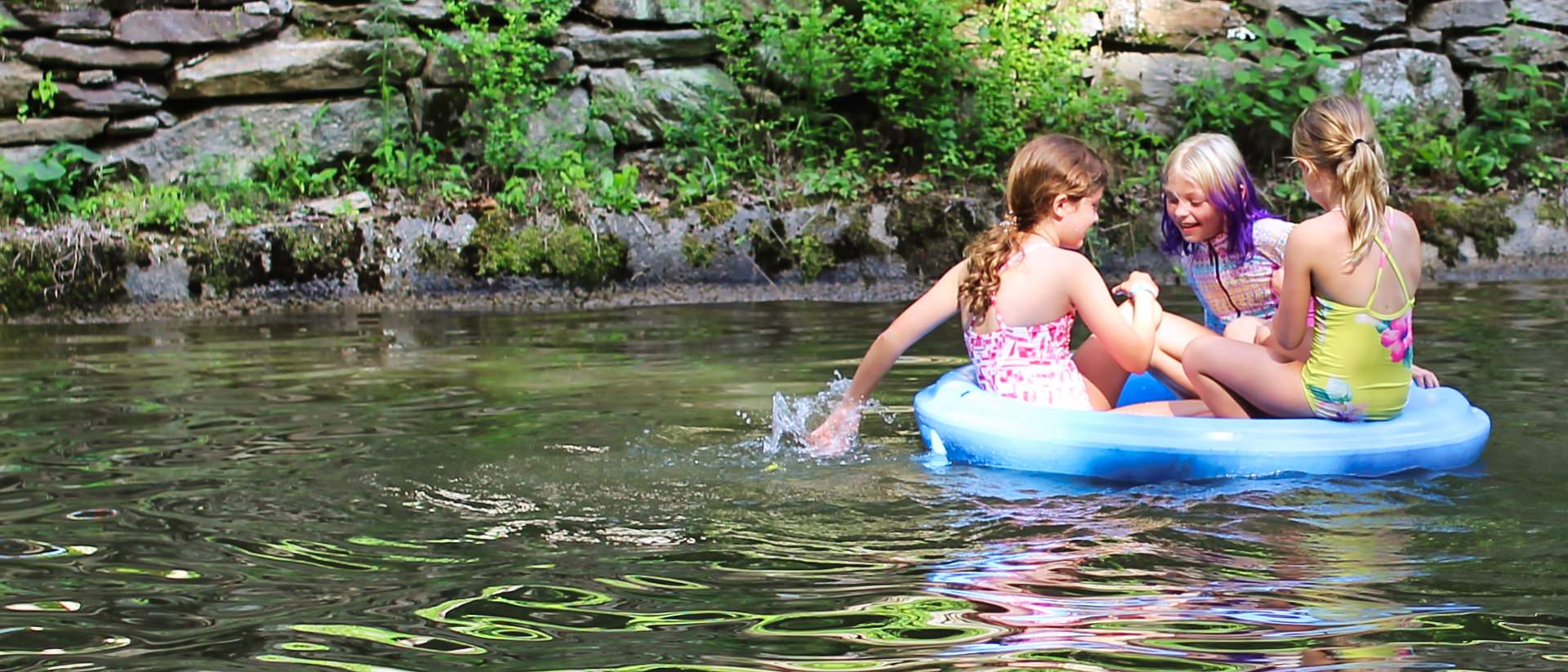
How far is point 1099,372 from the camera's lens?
515cm

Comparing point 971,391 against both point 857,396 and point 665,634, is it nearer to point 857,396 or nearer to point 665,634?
point 857,396

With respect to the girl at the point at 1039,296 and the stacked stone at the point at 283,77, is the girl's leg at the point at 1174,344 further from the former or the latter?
the stacked stone at the point at 283,77

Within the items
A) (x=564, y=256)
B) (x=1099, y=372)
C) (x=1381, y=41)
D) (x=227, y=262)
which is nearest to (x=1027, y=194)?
(x=1099, y=372)

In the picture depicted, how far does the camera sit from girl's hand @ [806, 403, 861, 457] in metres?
4.98

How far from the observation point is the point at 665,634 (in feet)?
9.61

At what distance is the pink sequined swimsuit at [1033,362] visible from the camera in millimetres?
4781

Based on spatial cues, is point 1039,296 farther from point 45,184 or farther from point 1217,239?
point 45,184

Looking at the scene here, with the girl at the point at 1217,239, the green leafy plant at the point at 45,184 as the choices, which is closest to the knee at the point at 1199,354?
the girl at the point at 1217,239

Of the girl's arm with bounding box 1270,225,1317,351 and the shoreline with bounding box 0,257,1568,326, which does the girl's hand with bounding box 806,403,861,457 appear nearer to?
the girl's arm with bounding box 1270,225,1317,351

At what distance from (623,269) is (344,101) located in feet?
8.00

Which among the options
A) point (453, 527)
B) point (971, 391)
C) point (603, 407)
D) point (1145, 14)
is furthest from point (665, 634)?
point (1145, 14)

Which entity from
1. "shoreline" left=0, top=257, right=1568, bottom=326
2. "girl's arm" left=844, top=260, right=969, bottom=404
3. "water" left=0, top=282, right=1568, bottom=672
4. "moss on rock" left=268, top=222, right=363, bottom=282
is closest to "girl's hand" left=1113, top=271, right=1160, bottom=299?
"girl's arm" left=844, top=260, right=969, bottom=404

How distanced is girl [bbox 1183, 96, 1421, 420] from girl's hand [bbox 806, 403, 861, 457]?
123cm

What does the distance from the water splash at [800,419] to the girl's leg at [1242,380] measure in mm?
1105
